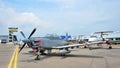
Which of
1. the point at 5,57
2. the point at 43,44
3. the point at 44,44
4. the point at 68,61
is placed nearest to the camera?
the point at 68,61

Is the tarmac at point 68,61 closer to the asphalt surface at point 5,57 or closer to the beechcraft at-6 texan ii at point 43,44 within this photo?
the asphalt surface at point 5,57

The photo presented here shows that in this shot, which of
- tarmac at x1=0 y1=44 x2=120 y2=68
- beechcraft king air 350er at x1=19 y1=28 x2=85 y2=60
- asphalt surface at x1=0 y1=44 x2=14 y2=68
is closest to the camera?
tarmac at x1=0 y1=44 x2=120 y2=68

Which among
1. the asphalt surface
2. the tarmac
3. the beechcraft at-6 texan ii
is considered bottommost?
the tarmac

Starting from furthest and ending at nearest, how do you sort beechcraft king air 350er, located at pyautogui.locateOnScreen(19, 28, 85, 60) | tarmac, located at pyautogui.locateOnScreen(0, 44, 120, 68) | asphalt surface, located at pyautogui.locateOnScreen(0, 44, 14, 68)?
beechcraft king air 350er, located at pyautogui.locateOnScreen(19, 28, 85, 60) < asphalt surface, located at pyautogui.locateOnScreen(0, 44, 14, 68) < tarmac, located at pyautogui.locateOnScreen(0, 44, 120, 68)

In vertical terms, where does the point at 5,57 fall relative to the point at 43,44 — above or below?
below

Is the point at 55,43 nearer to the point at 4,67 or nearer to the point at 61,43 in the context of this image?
the point at 61,43

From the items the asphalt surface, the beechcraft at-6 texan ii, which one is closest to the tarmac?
the asphalt surface

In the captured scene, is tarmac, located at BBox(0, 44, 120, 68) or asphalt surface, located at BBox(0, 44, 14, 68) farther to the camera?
asphalt surface, located at BBox(0, 44, 14, 68)

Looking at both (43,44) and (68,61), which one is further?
(43,44)

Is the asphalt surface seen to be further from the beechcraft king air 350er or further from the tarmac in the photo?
the beechcraft king air 350er

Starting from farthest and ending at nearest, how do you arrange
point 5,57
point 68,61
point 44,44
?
1. point 44,44
2. point 5,57
3. point 68,61

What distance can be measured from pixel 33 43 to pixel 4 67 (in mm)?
8010

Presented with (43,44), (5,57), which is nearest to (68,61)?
(43,44)

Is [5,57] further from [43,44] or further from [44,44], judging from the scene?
[44,44]
